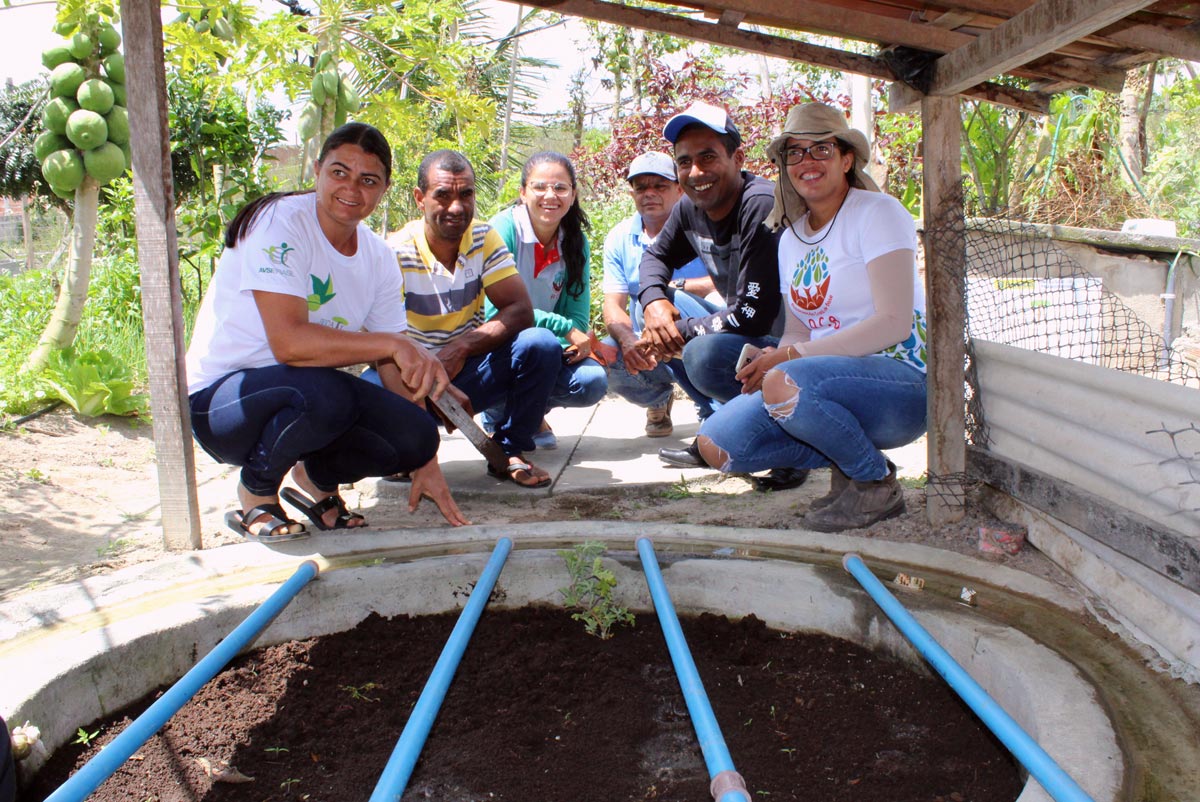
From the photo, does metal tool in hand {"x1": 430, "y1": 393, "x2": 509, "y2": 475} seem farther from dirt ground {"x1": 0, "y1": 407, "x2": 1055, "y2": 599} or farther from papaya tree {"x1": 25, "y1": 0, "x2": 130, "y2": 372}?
papaya tree {"x1": 25, "y1": 0, "x2": 130, "y2": 372}

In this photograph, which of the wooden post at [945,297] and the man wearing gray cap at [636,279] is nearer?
the wooden post at [945,297]

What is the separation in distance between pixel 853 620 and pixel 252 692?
150 cm

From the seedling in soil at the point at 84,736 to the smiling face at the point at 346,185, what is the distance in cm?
156

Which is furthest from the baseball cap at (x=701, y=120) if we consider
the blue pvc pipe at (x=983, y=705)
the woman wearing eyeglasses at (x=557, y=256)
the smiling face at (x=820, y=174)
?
the blue pvc pipe at (x=983, y=705)

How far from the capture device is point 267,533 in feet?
9.50

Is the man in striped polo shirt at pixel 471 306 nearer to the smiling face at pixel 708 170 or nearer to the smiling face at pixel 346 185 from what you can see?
the smiling face at pixel 346 185

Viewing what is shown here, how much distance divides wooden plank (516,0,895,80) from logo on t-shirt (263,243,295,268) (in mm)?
986

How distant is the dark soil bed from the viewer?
190 centimetres

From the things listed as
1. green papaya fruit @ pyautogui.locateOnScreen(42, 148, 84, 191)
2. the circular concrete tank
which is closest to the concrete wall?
the circular concrete tank

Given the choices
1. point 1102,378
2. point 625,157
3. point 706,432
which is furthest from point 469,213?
point 625,157

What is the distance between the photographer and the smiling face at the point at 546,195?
4172 millimetres

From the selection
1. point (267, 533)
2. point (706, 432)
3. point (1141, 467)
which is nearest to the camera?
point (1141, 467)

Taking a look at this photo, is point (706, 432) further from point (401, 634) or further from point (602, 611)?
point (401, 634)

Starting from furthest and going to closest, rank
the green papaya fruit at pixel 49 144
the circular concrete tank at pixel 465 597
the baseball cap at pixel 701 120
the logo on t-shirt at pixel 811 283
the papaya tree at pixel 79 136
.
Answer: the green papaya fruit at pixel 49 144
the papaya tree at pixel 79 136
the baseball cap at pixel 701 120
the logo on t-shirt at pixel 811 283
the circular concrete tank at pixel 465 597
